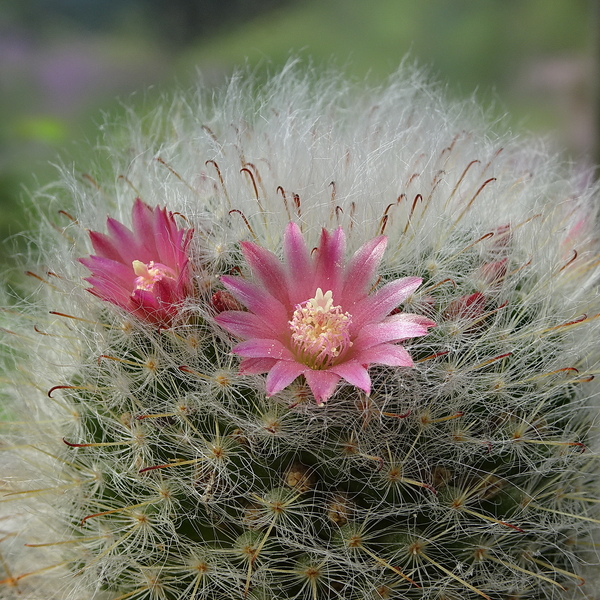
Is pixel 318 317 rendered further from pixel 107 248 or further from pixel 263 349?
pixel 107 248

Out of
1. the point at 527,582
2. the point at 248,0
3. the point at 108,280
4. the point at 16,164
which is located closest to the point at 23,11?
the point at 248,0

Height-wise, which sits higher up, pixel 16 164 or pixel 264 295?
pixel 16 164

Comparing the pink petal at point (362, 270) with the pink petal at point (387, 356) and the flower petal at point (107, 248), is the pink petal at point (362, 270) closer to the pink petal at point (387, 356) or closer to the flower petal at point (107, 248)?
the pink petal at point (387, 356)

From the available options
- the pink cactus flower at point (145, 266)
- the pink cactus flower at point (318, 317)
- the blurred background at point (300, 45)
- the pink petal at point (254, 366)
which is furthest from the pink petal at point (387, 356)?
the blurred background at point (300, 45)

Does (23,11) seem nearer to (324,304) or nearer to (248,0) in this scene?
(248,0)

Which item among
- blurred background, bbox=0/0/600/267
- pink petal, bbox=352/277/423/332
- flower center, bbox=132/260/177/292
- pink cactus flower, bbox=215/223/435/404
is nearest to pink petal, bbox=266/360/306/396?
pink cactus flower, bbox=215/223/435/404

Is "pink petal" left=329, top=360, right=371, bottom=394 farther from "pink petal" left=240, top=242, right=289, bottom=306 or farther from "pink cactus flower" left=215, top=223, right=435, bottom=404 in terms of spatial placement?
"pink petal" left=240, top=242, right=289, bottom=306

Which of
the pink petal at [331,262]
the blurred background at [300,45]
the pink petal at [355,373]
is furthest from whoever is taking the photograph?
the blurred background at [300,45]

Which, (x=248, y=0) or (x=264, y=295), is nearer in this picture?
(x=264, y=295)
